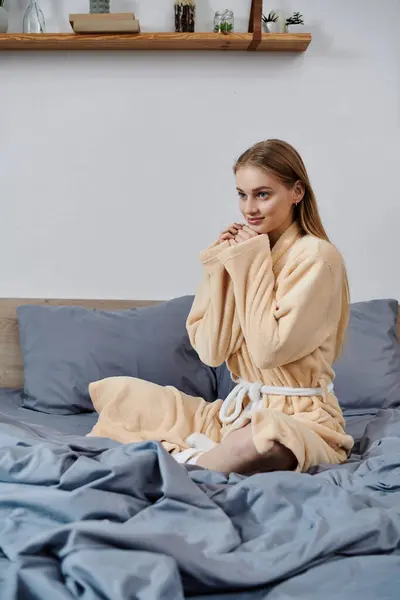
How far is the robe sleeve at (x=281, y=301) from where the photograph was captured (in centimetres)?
178

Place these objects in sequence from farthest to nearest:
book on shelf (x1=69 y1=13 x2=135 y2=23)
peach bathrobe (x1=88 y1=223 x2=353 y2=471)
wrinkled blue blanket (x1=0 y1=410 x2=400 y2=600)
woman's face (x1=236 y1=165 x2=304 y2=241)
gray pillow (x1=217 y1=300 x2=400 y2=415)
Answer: book on shelf (x1=69 y1=13 x2=135 y2=23) → gray pillow (x1=217 y1=300 x2=400 y2=415) → woman's face (x1=236 y1=165 x2=304 y2=241) → peach bathrobe (x1=88 y1=223 x2=353 y2=471) → wrinkled blue blanket (x1=0 y1=410 x2=400 y2=600)

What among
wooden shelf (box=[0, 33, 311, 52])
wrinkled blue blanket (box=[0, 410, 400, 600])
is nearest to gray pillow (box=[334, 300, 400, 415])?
wrinkled blue blanket (box=[0, 410, 400, 600])

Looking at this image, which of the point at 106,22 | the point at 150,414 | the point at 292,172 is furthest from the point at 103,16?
the point at 150,414

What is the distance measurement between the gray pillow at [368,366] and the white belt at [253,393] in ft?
1.61

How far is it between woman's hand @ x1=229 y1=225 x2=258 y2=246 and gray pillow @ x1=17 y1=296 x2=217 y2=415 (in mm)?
654

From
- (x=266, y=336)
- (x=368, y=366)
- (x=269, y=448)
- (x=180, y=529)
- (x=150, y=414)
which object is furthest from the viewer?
(x=368, y=366)

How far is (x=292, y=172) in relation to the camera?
1.93 meters

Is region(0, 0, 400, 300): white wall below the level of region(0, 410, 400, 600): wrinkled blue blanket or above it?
above

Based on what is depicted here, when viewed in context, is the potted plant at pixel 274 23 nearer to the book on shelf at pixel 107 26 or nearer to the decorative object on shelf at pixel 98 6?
the book on shelf at pixel 107 26

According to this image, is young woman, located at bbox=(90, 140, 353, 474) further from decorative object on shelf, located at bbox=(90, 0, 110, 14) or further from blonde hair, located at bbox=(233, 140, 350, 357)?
decorative object on shelf, located at bbox=(90, 0, 110, 14)

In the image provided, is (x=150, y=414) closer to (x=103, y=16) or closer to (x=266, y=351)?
(x=266, y=351)

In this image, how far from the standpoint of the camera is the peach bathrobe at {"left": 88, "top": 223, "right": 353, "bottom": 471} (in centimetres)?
178

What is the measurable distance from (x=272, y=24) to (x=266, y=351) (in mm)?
1418

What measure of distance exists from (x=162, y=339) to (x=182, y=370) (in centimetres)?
12
